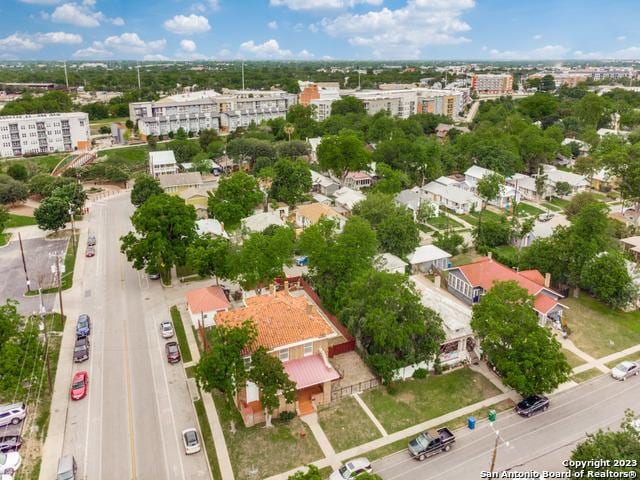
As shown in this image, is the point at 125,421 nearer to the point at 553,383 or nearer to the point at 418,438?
the point at 418,438

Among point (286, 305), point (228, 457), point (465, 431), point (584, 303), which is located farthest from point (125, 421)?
point (584, 303)

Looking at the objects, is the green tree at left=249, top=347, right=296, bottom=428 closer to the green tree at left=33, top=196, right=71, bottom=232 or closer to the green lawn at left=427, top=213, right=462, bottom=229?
the green lawn at left=427, top=213, right=462, bottom=229

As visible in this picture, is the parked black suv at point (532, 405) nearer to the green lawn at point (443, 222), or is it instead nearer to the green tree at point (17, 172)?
the green lawn at point (443, 222)

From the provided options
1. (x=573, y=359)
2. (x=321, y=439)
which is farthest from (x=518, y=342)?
(x=321, y=439)

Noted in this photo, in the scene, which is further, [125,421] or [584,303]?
[584,303]

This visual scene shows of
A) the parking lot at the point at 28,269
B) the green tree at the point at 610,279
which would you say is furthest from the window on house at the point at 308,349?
the green tree at the point at 610,279

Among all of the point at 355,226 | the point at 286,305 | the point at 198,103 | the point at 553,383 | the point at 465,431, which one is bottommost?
the point at 465,431
